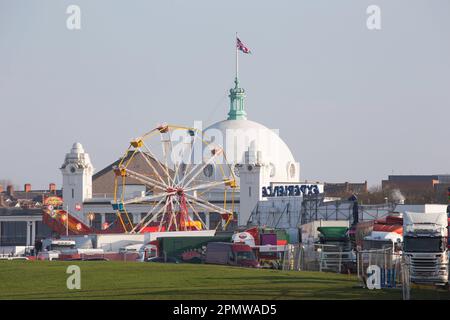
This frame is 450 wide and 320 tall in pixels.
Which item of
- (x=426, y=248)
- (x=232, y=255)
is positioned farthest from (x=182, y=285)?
(x=232, y=255)

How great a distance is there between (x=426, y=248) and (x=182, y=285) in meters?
11.1

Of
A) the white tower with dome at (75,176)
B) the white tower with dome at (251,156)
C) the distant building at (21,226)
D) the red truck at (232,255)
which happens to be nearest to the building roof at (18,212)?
the distant building at (21,226)

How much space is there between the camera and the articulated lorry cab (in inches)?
1901

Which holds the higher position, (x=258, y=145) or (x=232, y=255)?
(x=258, y=145)

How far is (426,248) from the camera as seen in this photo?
49.4 metres

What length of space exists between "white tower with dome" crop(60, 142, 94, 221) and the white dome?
1749cm

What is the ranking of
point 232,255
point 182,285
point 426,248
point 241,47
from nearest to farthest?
point 182,285, point 426,248, point 232,255, point 241,47

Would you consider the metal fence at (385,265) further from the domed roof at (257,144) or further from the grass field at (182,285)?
the domed roof at (257,144)

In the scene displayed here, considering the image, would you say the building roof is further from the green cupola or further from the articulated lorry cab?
the articulated lorry cab

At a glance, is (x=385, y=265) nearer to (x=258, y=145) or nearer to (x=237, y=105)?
(x=258, y=145)

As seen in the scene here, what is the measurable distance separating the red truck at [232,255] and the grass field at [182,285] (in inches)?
611

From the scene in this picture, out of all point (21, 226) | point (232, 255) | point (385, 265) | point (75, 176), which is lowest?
point (385, 265)
